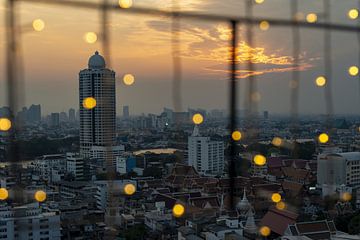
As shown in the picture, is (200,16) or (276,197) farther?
(276,197)

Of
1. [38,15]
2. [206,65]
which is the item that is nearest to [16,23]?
[38,15]

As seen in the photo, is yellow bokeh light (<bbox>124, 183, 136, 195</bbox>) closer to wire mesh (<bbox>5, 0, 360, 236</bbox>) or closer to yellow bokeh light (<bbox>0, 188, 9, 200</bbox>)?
wire mesh (<bbox>5, 0, 360, 236</bbox>)

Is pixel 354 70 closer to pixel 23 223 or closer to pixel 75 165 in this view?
pixel 75 165

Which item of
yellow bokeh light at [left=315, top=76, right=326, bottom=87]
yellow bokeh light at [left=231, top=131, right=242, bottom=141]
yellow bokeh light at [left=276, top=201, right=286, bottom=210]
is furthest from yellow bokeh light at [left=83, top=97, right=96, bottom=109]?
yellow bokeh light at [left=276, top=201, right=286, bottom=210]

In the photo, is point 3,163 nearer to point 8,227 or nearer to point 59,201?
point 8,227

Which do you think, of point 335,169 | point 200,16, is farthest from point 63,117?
point 335,169

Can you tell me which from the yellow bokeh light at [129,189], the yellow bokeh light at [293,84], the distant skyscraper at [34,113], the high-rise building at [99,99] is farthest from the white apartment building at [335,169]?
the distant skyscraper at [34,113]

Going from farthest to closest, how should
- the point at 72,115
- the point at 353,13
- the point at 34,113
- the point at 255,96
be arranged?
the point at 353,13, the point at 255,96, the point at 72,115, the point at 34,113
